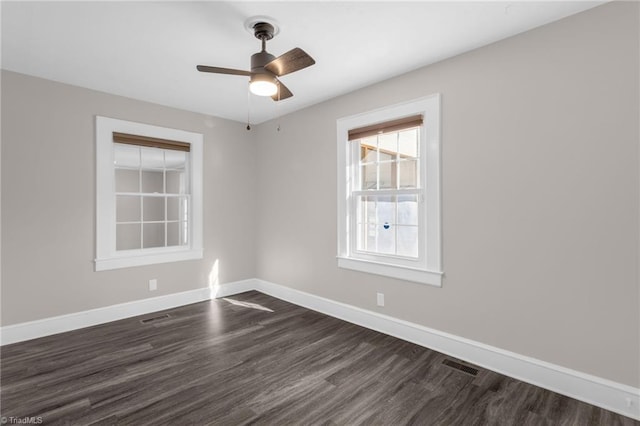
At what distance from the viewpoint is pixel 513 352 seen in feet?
8.09

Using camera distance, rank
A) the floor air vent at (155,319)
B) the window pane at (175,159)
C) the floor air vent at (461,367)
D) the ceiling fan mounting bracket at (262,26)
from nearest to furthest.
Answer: the ceiling fan mounting bracket at (262,26) < the floor air vent at (461,367) < the floor air vent at (155,319) < the window pane at (175,159)

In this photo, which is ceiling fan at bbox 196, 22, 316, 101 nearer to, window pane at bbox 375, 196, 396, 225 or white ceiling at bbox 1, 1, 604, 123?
white ceiling at bbox 1, 1, 604, 123

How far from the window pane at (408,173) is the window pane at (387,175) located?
9 centimetres

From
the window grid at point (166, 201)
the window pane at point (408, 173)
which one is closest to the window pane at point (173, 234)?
the window grid at point (166, 201)

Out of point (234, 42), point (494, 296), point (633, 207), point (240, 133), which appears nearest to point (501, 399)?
point (494, 296)

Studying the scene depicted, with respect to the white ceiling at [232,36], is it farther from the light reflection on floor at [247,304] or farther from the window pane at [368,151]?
the light reflection on floor at [247,304]

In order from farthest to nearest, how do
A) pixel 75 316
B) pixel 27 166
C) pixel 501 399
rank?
pixel 75 316
pixel 27 166
pixel 501 399

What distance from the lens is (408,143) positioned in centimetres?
323

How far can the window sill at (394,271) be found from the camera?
9.59 ft

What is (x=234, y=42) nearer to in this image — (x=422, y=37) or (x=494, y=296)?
(x=422, y=37)

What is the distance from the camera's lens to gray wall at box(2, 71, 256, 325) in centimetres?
307

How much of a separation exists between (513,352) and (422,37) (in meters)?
2.56

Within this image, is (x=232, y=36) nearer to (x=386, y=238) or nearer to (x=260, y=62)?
(x=260, y=62)

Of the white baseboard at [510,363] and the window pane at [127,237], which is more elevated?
the window pane at [127,237]
